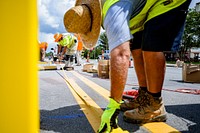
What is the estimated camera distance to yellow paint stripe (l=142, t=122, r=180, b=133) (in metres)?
1.77

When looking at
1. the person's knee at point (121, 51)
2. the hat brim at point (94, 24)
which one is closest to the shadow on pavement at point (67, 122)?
the person's knee at point (121, 51)

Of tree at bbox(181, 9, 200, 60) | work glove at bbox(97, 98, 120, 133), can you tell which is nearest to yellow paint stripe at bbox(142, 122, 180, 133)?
work glove at bbox(97, 98, 120, 133)

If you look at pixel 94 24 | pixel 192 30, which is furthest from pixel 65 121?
pixel 192 30

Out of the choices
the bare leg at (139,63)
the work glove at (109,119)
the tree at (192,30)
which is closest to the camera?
the work glove at (109,119)

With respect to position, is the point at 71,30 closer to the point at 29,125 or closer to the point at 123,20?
the point at 123,20

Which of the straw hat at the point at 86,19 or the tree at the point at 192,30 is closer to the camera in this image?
the straw hat at the point at 86,19

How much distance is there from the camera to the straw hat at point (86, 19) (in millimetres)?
2088

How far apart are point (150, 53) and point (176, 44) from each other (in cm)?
26

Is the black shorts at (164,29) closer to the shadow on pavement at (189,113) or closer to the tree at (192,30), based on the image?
the shadow on pavement at (189,113)

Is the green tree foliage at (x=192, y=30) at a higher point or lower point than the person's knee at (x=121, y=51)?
higher

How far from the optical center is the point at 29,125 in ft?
1.47

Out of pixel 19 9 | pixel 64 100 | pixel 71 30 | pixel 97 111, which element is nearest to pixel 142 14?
pixel 71 30

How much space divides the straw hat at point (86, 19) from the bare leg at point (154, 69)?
51 cm

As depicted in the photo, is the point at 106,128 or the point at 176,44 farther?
the point at 176,44
